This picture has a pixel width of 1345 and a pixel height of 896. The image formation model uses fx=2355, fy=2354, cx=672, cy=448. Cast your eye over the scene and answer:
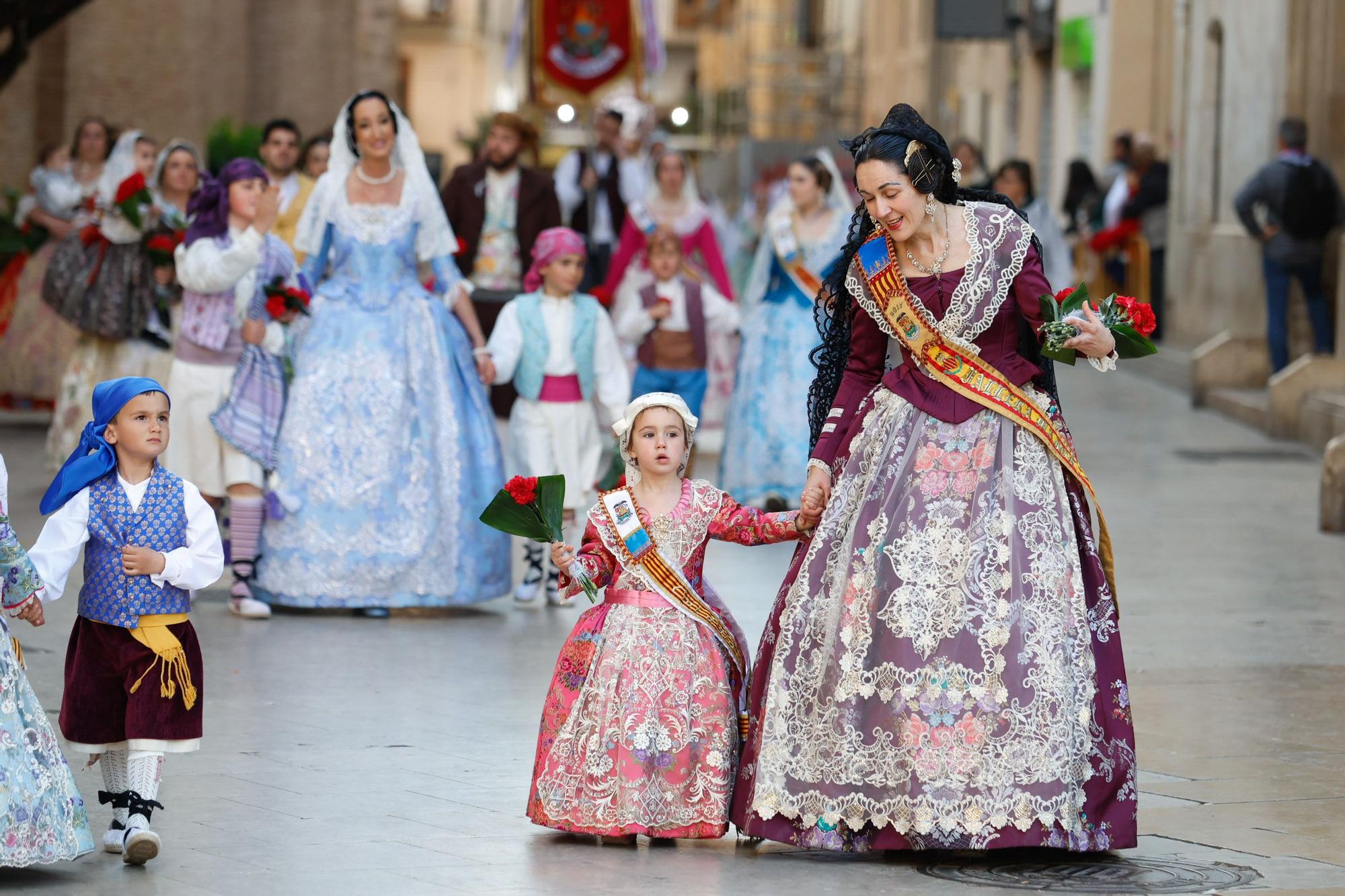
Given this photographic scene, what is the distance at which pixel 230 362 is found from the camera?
1002cm

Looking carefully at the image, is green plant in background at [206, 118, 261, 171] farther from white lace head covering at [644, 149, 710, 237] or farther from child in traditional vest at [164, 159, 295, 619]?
child in traditional vest at [164, 159, 295, 619]

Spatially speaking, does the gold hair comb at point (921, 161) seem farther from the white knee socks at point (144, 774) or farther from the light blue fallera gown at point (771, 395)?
the light blue fallera gown at point (771, 395)

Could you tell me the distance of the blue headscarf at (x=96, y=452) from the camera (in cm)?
→ 577

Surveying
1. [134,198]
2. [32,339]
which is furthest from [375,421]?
[32,339]

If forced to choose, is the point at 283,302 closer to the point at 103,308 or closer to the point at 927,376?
the point at 103,308

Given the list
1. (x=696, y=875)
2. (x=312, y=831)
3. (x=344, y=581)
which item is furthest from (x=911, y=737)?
(x=344, y=581)

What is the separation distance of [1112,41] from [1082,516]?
2475cm

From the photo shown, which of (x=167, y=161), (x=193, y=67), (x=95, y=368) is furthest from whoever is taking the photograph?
(x=193, y=67)

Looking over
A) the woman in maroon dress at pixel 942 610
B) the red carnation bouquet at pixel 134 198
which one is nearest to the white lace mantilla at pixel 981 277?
the woman in maroon dress at pixel 942 610

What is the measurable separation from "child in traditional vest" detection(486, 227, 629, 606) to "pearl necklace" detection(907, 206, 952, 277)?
4118 millimetres

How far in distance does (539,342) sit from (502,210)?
11.0ft

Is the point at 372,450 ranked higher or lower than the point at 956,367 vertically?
lower

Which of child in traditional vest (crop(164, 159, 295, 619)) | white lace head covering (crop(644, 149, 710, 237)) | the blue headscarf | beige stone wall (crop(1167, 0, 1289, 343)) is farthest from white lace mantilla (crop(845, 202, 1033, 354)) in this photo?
beige stone wall (crop(1167, 0, 1289, 343))

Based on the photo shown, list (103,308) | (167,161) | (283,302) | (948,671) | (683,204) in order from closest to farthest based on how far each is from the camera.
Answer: (948,671), (283,302), (167,161), (103,308), (683,204)
